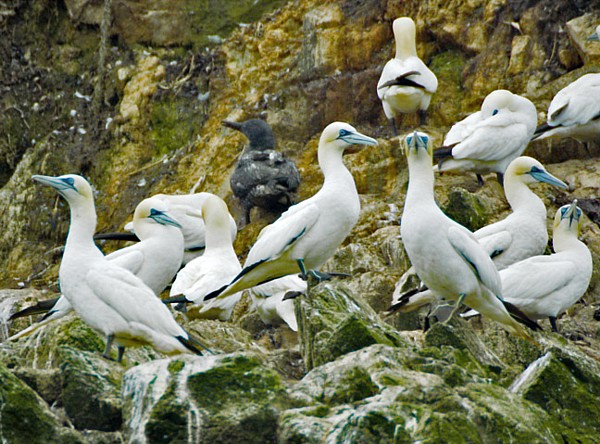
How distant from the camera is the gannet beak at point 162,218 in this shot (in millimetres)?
11120

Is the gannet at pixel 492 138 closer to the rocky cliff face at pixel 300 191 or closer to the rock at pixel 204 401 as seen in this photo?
the rocky cliff face at pixel 300 191

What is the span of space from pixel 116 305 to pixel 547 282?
12.3 ft

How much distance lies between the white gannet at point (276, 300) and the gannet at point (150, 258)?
1.19 m

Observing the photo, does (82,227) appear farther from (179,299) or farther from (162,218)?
(179,299)

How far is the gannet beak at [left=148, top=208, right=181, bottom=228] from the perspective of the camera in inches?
438

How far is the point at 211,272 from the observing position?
38.9 ft

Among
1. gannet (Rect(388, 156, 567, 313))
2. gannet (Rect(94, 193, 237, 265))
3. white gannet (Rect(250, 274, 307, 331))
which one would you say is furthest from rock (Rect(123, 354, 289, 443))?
gannet (Rect(94, 193, 237, 265))

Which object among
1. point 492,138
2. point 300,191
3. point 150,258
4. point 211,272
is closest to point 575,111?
point 492,138

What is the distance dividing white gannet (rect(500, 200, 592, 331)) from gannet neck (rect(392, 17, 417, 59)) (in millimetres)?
5719

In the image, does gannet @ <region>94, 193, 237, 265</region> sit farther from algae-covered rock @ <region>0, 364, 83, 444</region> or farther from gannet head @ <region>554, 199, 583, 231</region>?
algae-covered rock @ <region>0, 364, 83, 444</region>

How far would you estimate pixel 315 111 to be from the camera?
18.2 metres

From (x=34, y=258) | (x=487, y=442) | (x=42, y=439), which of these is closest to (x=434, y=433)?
(x=487, y=442)

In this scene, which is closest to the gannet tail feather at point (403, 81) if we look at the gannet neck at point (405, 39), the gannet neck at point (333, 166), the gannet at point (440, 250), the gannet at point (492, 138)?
the gannet neck at point (405, 39)

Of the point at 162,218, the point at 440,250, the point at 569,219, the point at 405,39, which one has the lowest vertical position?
the point at 569,219
